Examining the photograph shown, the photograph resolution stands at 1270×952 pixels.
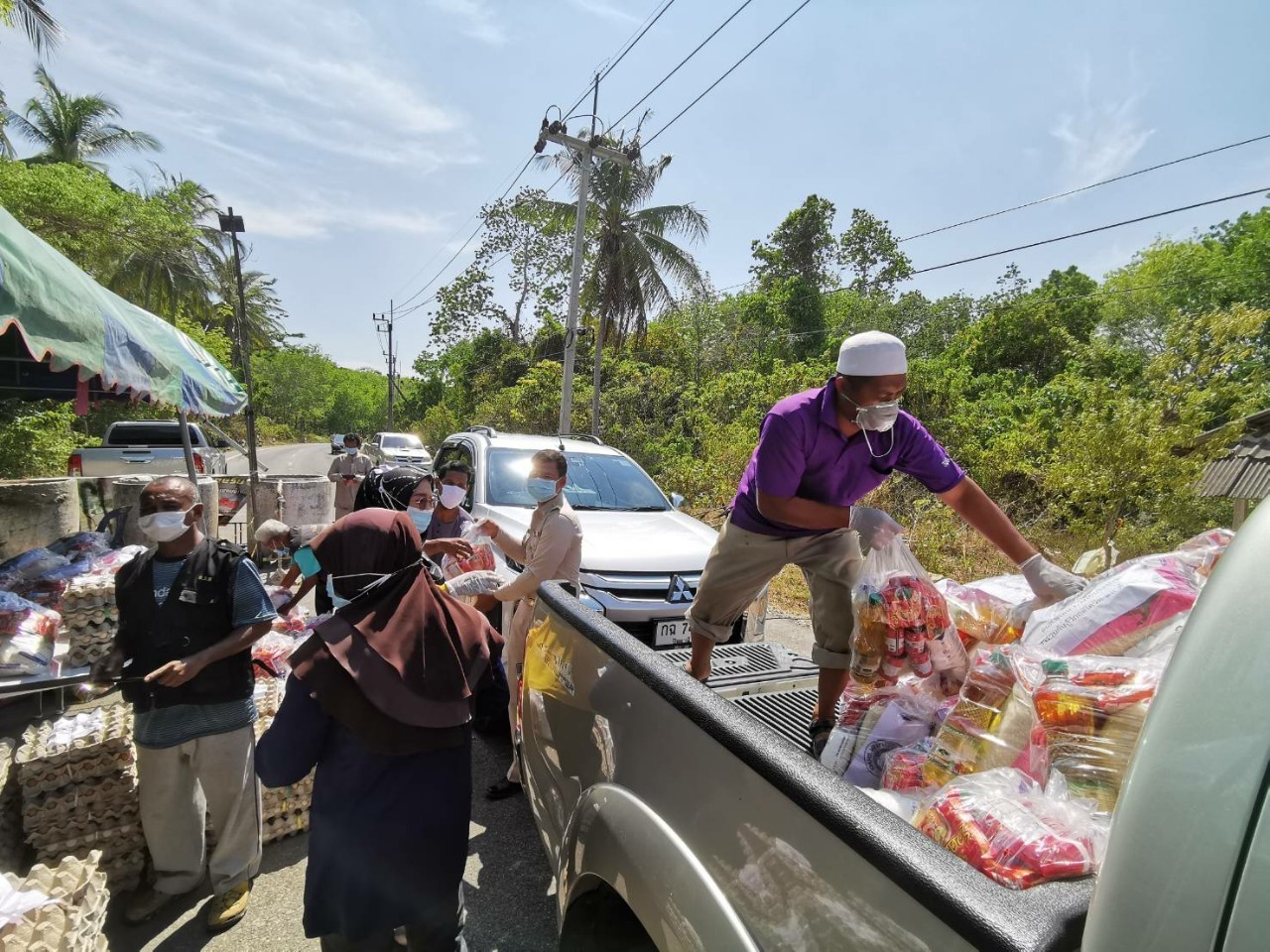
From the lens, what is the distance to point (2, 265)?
2613 millimetres

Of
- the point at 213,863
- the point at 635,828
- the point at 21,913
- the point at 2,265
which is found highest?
the point at 2,265

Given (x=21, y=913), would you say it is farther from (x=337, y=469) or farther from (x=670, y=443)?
(x=670, y=443)

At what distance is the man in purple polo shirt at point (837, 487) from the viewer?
2.35 m

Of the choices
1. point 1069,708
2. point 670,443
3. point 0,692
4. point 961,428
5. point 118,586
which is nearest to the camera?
point 1069,708

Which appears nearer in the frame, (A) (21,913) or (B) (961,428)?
(A) (21,913)

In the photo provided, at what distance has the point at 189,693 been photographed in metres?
2.46

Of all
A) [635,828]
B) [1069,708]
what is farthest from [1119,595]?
[635,828]

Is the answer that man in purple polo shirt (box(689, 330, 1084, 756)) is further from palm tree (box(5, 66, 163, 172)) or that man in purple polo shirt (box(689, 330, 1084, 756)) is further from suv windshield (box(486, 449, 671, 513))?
palm tree (box(5, 66, 163, 172))

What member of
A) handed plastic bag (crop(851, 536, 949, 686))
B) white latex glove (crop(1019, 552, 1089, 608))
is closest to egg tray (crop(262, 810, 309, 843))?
handed plastic bag (crop(851, 536, 949, 686))

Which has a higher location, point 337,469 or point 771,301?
point 771,301

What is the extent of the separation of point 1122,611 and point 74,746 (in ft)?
12.3

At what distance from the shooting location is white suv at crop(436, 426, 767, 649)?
13.8 feet

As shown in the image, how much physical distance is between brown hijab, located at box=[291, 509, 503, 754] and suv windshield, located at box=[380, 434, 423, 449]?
794 inches

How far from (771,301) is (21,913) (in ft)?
80.6
